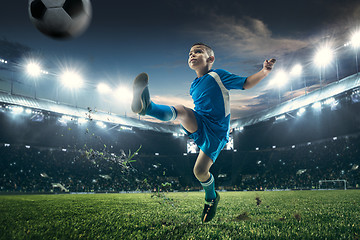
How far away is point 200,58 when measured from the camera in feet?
11.4

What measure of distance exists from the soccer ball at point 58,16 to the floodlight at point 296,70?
2026 centimetres

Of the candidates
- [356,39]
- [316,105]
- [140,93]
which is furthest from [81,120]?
[356,39]

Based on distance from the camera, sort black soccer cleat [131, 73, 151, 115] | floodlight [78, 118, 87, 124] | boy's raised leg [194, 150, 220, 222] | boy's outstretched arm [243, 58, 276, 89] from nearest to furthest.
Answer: black soccer cleat [131, 73, 151, 115], boy's outstretched arm [243, 58, 276, 89], boy's raised leg [194, 150, 220, 222], floodlight [78, 118, 87, 124]

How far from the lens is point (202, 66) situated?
3.53m

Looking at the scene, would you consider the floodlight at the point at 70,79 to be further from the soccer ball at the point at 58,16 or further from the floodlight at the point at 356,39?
the floodlight at the point at 356,39

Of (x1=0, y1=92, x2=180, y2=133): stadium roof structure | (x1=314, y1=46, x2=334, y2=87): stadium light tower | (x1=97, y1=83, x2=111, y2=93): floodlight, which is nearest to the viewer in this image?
(x1=0, y1=92, x2=180, y2=133): stadium roof structure

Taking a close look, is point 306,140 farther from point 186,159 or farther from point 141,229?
point 141,229

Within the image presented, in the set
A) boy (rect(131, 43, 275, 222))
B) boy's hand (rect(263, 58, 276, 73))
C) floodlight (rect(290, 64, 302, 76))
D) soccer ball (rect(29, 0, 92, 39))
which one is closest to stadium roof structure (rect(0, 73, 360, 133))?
floodlight (rect(290, 64, 302, 76))

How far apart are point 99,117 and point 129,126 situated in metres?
3.63

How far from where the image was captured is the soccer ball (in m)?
5.07

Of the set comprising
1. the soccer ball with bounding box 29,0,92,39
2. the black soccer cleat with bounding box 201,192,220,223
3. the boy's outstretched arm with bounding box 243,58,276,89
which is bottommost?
the black soccer cleat with bounding box 201,192,220,223

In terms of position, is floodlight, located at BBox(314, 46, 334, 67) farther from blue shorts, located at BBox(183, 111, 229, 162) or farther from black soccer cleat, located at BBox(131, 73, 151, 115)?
black soccer cleat, located at BBox(131, 73, 151, 115)

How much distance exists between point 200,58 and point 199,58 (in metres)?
0.01

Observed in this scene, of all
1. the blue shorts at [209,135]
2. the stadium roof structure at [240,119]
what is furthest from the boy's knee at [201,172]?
the stadium roof structure at [240,119]
